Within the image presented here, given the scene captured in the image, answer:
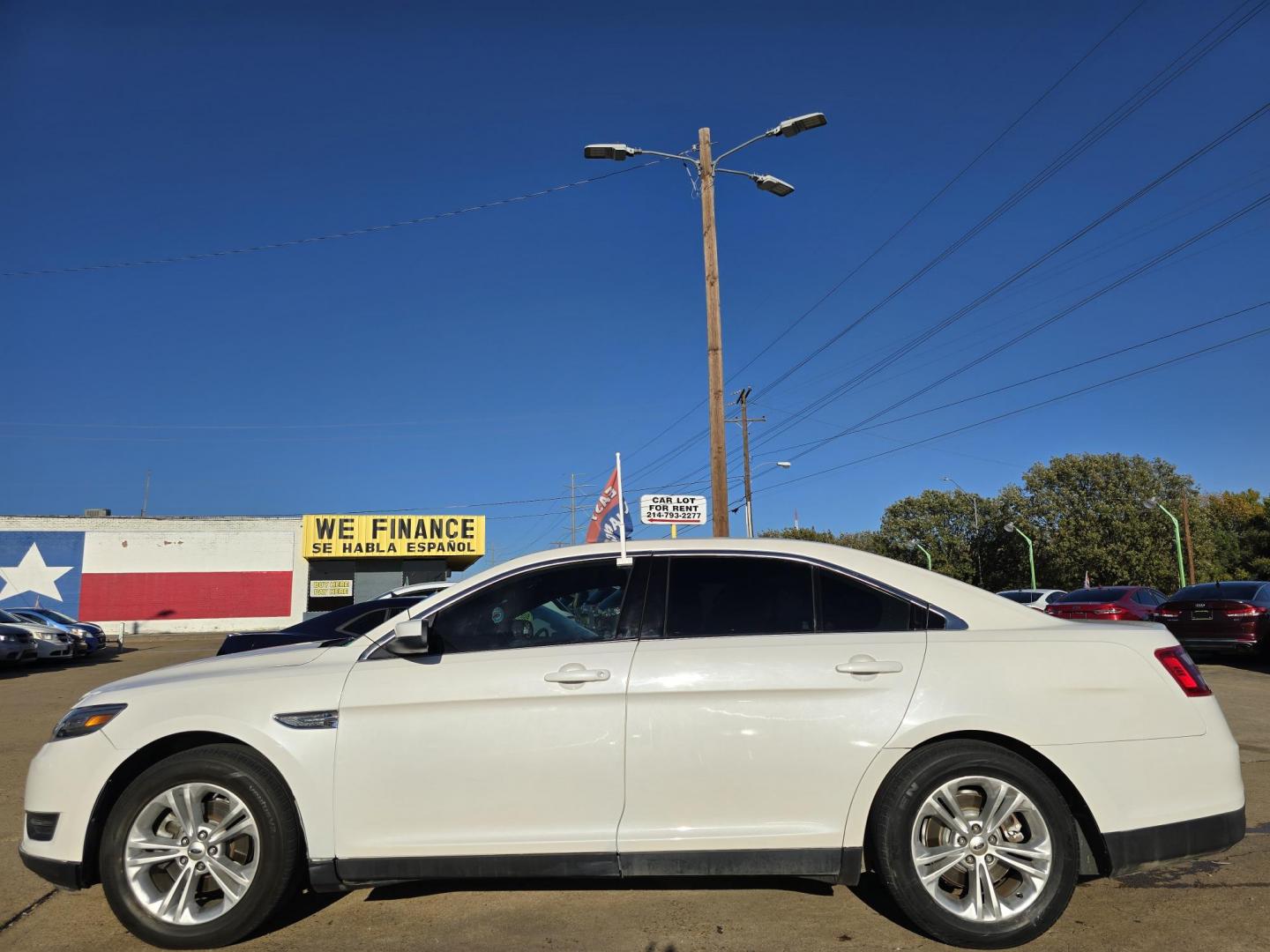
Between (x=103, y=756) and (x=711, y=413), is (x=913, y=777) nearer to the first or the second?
(x=103, y=756)

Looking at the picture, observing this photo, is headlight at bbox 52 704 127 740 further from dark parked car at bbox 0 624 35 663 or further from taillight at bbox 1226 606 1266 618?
dark parked car at bbox 0 624 35 663

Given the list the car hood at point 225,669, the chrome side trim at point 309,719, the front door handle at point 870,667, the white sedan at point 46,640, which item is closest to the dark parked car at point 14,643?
the white sedan at point 46,640

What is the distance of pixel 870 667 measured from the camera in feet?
11.5

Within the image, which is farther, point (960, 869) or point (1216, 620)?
point (1216, 620)

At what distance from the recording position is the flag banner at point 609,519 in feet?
40.2

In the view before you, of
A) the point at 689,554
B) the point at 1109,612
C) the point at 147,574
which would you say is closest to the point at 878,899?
the point at 689,554

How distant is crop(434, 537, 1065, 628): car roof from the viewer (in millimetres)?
3730

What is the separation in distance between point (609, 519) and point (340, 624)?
15.4 feet

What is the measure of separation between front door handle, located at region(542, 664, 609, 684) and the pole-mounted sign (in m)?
9.44

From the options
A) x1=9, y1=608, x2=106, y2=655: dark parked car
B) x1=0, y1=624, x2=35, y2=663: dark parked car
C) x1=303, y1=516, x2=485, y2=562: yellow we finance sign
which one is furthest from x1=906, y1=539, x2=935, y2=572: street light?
x1=0, y1=624, x2=35, y2=663: dark parked car

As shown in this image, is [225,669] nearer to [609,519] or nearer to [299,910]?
[299,910]

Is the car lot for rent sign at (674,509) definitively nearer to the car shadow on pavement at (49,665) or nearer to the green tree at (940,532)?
the car shadow on pavement at (49,665)

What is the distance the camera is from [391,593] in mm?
9852

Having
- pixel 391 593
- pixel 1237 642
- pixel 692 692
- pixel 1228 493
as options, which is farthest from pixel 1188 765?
pixel 1228 493
